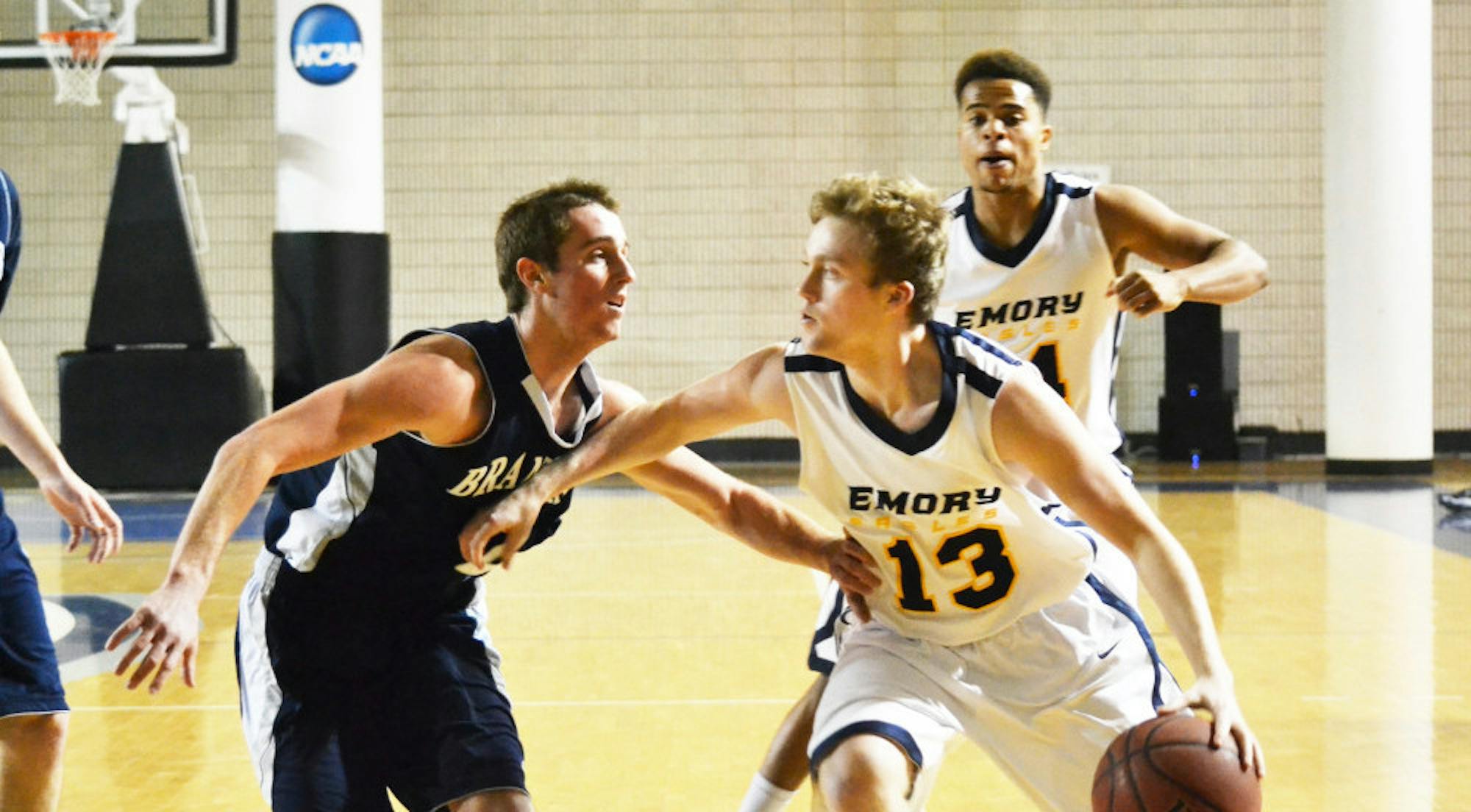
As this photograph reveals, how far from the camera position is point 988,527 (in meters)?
3.17

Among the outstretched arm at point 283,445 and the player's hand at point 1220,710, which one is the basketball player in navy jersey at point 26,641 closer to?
the outstretched arm at point 283,445

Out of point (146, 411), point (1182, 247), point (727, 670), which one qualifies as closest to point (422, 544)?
point (1182, 247)

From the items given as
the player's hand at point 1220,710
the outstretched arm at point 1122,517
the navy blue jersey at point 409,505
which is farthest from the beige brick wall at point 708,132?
the player's hand at point 1220,710

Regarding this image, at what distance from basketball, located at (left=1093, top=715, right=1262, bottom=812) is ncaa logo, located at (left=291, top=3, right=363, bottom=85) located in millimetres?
9458

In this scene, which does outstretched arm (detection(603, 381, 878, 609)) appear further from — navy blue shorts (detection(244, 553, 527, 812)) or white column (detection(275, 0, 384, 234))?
white column (detection(275, 0, 384, 234))

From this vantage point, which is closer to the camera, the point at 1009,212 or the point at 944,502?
the point at 944,502

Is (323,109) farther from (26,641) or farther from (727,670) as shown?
(26,641)

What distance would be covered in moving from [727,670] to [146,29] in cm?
680

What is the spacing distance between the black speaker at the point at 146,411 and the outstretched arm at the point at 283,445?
8.98m

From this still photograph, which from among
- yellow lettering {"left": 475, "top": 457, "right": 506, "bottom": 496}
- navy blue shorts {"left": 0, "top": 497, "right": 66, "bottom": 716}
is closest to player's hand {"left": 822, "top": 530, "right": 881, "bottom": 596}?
yellow lettering {"left": 475, "top": 457, "right": 506, "bottom": 496}

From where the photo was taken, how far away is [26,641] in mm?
3408

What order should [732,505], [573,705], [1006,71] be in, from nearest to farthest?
[732,505] → [1006,71] → [573,705]

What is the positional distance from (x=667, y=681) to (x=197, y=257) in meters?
7.06

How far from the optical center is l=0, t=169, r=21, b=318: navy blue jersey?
349cm
